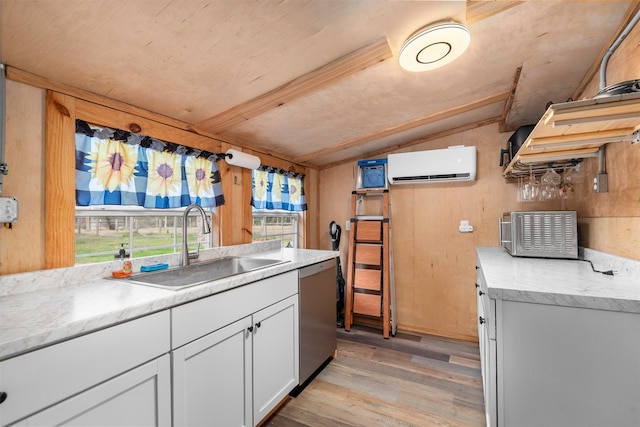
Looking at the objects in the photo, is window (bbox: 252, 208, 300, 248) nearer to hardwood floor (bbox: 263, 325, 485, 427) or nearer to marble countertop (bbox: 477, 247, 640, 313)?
hardwood floor (bbox: 263, 325, 485, 427)

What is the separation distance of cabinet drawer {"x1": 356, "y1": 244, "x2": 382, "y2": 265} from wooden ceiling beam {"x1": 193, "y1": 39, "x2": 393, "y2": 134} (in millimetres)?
1942

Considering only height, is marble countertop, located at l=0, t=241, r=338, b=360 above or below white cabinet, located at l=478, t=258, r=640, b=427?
above

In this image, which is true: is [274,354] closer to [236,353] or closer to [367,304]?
[236,353]

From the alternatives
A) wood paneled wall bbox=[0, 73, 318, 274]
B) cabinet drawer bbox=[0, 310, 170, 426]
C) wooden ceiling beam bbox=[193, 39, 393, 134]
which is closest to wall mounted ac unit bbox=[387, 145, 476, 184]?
wooden ceiling beam bbox=[193, 39, 393, 134]

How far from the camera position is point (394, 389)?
6.89ft

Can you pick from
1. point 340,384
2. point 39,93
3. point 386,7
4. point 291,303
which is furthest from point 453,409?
point 39,93

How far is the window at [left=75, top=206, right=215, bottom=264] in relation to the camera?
160 cm

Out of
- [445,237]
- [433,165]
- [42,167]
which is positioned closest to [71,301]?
[42,167]

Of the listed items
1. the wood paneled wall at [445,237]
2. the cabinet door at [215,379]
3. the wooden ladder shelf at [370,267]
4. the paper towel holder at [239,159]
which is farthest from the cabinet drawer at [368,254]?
the cabinet door at [215,379]

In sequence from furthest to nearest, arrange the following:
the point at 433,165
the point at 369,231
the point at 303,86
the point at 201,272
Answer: the point at 369,231, the point at 433,165, the point at 201,272, the point at 303,86

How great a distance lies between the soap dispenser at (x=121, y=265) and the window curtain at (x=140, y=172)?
1.00ft

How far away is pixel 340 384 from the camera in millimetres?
2168

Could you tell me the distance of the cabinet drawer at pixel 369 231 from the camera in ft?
10.6

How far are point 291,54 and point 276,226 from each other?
2.00 m
